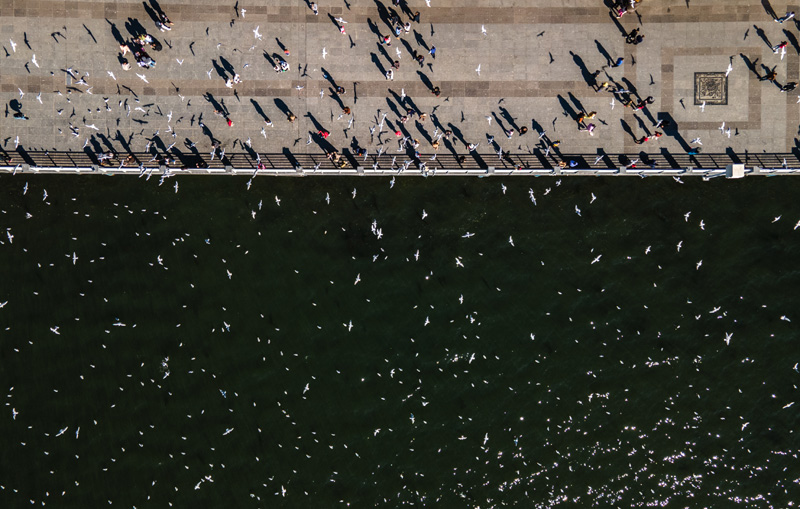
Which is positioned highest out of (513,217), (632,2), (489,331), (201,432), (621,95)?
(632,2)

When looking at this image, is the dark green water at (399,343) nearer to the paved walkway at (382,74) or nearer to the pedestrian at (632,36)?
the paved walkway at (382,74)

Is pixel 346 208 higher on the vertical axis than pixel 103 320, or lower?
higher

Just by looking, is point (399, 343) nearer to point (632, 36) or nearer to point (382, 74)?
point (382, 74)

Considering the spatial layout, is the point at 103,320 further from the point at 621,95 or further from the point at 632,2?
the point at 632,2

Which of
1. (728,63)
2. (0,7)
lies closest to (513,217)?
(728,63)

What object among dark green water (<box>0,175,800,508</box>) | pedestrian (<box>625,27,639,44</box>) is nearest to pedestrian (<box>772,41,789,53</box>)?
dark green water (<box>0,175,800,508</box>)

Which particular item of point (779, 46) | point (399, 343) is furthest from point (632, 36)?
point (399, 343)
